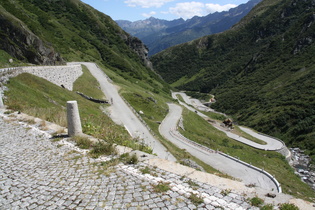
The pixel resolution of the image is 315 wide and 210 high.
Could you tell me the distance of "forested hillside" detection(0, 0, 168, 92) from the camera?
35.1 metres

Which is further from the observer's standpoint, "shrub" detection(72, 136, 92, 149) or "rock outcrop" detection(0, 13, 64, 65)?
"rock outcrop" detection(0, 13, 64, 65)

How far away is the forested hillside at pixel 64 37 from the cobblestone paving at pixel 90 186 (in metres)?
32.3

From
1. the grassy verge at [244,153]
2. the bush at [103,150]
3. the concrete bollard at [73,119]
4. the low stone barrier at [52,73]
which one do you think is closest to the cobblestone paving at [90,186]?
the bush at [103,150]

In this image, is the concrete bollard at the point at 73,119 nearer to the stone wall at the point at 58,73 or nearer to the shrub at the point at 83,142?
the shrub at the point at 83,142

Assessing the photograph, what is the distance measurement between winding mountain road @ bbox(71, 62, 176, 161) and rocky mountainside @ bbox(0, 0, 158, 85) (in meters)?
11.6

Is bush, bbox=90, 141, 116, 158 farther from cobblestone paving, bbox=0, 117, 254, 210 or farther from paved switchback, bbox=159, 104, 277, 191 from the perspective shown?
paved switchback, bbox=159, 104, 277, 191

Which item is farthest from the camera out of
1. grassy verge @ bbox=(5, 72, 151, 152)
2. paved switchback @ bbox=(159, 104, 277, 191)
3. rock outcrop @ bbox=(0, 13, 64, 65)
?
rock outcrop @ bbox=(0, 13, 64, 65)

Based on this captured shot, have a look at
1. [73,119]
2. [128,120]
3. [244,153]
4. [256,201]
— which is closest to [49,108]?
[73,119]

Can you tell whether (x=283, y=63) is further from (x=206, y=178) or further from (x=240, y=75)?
(x=206, y=178)

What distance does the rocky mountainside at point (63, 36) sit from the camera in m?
35.1

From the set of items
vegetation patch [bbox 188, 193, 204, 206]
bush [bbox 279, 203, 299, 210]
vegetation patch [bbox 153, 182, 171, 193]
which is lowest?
bush [bbox 279, 203, 299, 210]

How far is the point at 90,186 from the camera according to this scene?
6922 millimetres

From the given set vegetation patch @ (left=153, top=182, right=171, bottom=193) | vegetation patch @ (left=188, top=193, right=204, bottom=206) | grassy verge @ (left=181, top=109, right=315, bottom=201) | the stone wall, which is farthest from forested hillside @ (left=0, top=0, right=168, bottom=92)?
vegetation patch @ (left=188, top=193, right=204, bottom=206)

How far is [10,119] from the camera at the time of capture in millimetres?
13539
